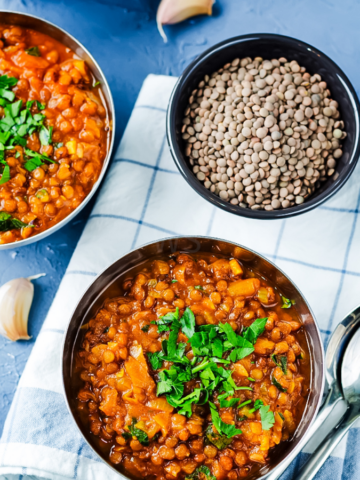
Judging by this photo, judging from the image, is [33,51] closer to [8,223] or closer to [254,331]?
[8,223]

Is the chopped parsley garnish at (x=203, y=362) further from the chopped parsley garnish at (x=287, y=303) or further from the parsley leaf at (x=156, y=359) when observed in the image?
the chopped parsley garnish at (x=287, y=303)

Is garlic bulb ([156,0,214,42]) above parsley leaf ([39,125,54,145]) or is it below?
above

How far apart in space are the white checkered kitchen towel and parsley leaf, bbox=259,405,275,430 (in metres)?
0.52

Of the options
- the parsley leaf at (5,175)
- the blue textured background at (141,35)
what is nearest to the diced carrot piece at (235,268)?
the blue textured background at (141,35)

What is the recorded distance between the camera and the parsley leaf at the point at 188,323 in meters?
2.18

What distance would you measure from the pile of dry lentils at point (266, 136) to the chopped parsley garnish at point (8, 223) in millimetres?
993

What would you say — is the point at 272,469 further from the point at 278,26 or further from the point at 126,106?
the point at 278,26

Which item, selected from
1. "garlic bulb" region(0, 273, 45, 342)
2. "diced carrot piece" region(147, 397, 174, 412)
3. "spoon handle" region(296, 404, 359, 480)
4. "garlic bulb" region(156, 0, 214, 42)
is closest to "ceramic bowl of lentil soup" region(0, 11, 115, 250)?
"garlic bulb" region(0, 273, 45, 342)

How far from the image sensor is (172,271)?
2414 millimetres

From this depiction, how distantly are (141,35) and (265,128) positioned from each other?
1155 millimetres

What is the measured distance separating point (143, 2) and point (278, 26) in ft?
2.88

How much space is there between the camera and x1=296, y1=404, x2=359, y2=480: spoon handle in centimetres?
235

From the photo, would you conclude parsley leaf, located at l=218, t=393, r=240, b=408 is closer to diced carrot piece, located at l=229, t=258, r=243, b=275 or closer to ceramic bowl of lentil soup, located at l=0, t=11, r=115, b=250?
diced carrot piece, located at l=229, t=258, r=243, b=275

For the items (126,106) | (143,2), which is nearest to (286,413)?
(126,106)
